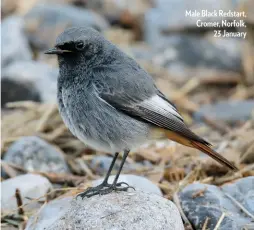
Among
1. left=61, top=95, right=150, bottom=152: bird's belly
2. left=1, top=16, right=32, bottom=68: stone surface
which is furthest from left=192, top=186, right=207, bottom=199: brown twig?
left=1, top=16, right=32, bottom=68: stone surface

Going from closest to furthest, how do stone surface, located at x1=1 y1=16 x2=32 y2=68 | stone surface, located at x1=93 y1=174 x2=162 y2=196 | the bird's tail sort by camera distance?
the bird's tail
stone surface, located at x1=93 y1=174 x2=162 y2=196
stone surface, located at x1=1 y1=16 x2=32 y2=68

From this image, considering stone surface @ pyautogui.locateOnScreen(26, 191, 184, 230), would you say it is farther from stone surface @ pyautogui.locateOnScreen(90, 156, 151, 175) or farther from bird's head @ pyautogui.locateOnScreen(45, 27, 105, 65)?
stone surface @ pyautogui.locateOnScreen(90, 156, 151, 175)

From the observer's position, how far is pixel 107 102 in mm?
4758

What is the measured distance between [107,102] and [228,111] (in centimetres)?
334

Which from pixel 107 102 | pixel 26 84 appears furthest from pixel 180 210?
pixel 26 84

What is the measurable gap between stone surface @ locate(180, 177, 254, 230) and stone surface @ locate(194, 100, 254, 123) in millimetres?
2602

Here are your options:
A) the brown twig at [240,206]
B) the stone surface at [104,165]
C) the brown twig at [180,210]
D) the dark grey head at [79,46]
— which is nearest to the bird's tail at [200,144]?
the brown twig at [240,206]

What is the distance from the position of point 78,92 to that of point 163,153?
5.52ft

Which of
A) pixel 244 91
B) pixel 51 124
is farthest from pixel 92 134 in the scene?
pixel 244 91

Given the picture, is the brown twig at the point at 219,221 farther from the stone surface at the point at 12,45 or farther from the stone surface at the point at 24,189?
the stone surface at the point at 12,45

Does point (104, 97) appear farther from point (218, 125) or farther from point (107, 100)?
point (218, 125)

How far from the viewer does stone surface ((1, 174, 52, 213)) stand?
5239mm

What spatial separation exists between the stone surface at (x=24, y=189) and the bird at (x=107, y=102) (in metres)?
0.69

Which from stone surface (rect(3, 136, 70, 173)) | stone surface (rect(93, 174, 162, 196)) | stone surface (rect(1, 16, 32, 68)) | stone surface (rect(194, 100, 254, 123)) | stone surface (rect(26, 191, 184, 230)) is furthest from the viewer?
stone surface (rect(1, 16, 32, 68))
